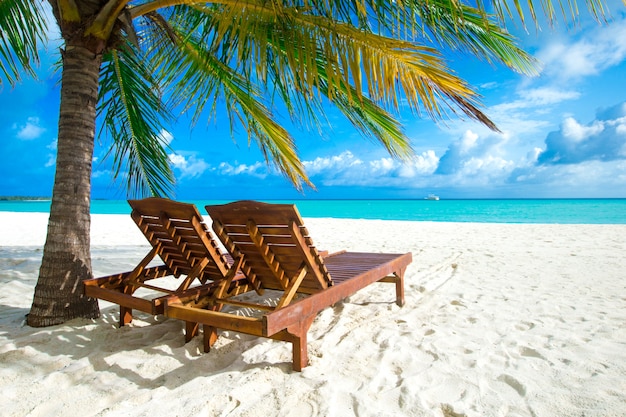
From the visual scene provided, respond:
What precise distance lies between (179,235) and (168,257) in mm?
451

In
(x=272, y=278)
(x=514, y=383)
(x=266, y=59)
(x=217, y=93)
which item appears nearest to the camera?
(x=514, y=383)

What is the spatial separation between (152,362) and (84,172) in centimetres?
157

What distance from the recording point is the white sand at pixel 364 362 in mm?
1851

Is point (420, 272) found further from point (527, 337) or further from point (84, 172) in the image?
point (84, 172)

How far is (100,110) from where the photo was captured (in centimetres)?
457

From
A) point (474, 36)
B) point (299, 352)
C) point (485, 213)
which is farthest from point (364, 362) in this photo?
point (485, 213)

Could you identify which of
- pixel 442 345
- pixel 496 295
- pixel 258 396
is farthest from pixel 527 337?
pixel 258 396

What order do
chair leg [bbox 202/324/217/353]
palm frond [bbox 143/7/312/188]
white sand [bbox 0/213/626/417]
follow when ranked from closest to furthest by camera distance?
white sand [bbox 0/213/626/417], chair leg [bbox 202/324/217/353], palm frond [bbox 143/7/312/188]

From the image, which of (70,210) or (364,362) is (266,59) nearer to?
(70,210)

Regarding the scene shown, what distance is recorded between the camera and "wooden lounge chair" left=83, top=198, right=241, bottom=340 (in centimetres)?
259

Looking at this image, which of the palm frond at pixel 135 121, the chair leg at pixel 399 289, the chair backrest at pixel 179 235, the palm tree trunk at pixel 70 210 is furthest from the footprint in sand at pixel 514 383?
the palm frond at pixel 135 121

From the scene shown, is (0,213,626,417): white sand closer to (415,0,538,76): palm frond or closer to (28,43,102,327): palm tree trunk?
(28,43,102,327): palm tree trunk

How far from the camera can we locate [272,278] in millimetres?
2873

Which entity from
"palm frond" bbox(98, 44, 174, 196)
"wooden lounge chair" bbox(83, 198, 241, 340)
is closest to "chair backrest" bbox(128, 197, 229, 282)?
"wooden lounge chair" bbox(83, 198, 241, 340)
